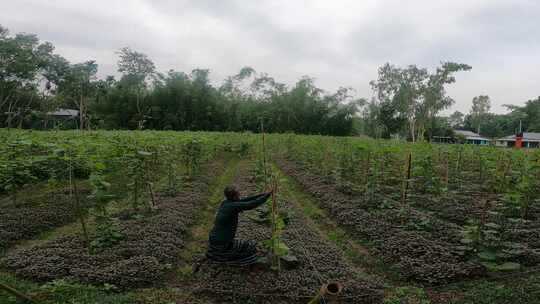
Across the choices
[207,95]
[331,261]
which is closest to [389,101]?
[207,95]

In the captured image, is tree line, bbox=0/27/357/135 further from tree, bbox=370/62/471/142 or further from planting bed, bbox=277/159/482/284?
planting bed, bbox=277/159/482/284

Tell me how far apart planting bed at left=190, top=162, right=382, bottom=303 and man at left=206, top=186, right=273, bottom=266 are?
0.54ft

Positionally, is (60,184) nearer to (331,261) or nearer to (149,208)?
(149,208)

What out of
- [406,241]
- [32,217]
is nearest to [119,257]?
[32,217]

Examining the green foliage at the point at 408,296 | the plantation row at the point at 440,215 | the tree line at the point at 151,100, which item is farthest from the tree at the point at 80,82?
the green foliage at the point at 408,296

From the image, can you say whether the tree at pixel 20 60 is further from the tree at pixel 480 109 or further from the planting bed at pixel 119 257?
the tree at pixel 480 109

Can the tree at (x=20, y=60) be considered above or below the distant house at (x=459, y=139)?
above

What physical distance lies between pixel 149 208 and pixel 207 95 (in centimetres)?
2559

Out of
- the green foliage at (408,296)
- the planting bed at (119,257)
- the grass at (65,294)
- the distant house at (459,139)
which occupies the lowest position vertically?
the green foliage at (408,296)

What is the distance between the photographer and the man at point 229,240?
454cm

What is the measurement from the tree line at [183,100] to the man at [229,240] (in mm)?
25460

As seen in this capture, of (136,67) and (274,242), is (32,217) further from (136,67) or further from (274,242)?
(136,67)

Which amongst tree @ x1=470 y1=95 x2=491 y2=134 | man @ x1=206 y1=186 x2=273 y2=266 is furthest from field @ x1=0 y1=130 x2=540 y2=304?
tree @ x1=470 y1=95 x2=491 y2=134

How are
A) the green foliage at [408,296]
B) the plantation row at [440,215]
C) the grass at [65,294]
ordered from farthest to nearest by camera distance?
1. the plantation row at [440,215]
2. the green foliage at [408,296]
3. the grass at [65,294]
